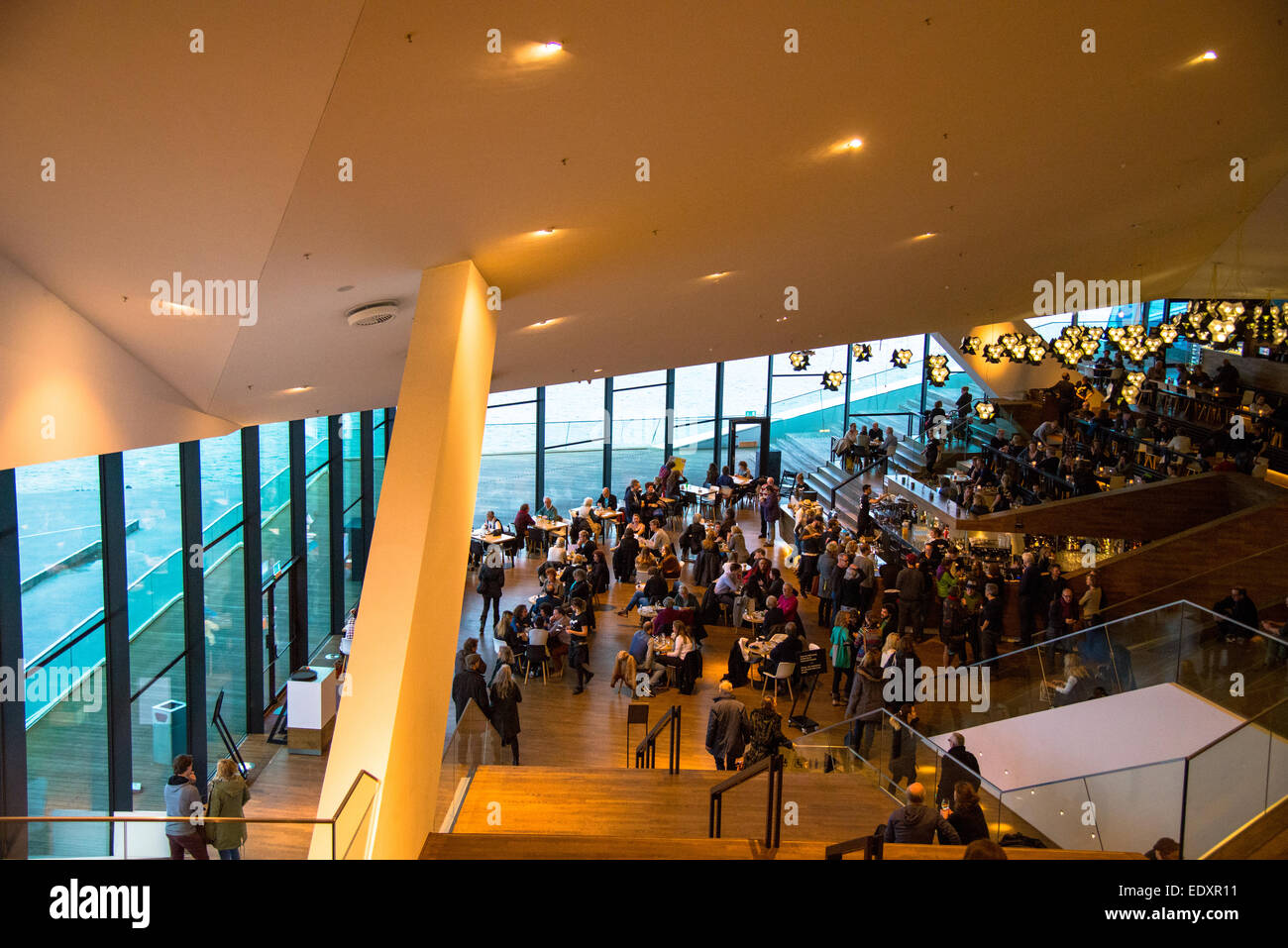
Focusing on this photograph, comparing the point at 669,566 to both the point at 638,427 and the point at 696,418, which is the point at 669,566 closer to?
the point at 638,427

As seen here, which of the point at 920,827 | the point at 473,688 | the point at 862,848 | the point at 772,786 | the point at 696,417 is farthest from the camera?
the point at 696,417

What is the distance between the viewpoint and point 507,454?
74.6ft

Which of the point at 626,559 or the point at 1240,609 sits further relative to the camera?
the point at 626,559

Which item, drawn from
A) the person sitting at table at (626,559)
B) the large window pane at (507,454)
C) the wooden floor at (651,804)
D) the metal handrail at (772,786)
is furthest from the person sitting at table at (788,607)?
the large window pane at (507,454)

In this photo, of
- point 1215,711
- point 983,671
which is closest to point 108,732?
point 983,671

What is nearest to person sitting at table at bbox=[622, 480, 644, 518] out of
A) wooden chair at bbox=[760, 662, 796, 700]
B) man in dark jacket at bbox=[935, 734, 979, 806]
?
wooden chair at bbox=[760, 662, 796, 700]

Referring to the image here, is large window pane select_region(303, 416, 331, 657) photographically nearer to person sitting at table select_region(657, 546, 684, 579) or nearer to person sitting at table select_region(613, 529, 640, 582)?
person sitting at table select_region(613, 529, 640, 582)

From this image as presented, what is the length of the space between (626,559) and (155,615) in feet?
27.5

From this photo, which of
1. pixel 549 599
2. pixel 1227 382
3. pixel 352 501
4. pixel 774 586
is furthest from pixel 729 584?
pixel 1227 382

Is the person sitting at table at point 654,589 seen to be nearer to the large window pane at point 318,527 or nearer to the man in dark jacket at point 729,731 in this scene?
the large window pane at point 318,527
